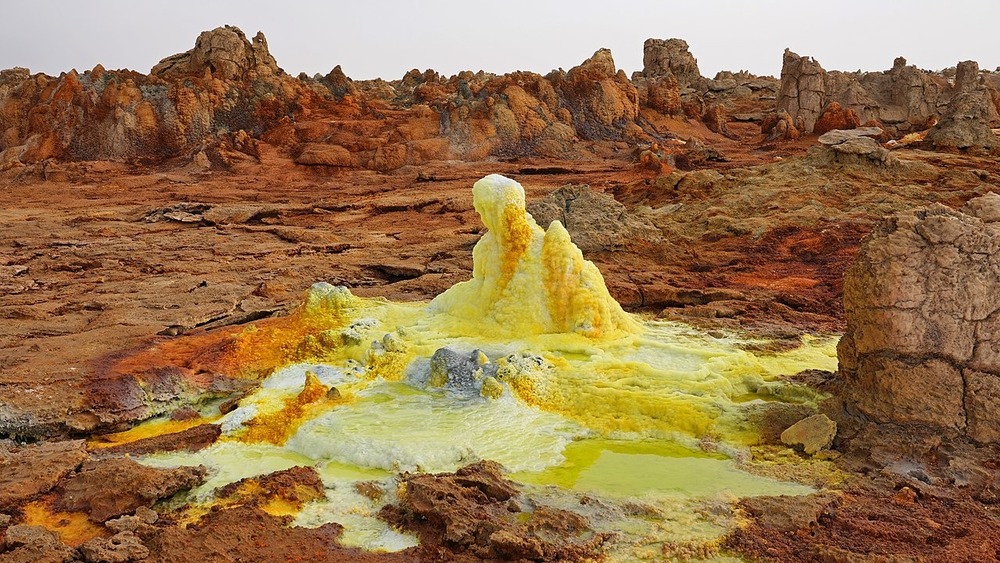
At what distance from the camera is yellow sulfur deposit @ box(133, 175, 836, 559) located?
369cm

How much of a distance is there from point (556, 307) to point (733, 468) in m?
1.97

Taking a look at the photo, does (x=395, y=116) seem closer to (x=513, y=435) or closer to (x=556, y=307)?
(x=556, y=307)

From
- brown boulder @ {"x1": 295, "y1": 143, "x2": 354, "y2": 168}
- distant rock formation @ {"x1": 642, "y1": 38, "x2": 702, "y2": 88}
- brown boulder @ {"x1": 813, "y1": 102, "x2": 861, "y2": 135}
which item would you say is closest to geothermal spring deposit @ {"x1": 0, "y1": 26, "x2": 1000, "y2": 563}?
brown boulder @ {"x1": 295, "y1": 143, "x2": 354, "y2": 168}

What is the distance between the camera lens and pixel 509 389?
449 cm

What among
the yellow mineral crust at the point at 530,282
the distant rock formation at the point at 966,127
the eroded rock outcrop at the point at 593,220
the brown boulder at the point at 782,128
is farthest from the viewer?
the brown boulder at the point at 782,128

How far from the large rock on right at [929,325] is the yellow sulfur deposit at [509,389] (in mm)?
639

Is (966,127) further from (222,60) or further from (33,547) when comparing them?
(222,60)

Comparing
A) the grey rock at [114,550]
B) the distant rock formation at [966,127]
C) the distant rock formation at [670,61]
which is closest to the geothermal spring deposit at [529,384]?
the grey rock at [114,550]

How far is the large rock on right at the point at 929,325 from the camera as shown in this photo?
12.0ft

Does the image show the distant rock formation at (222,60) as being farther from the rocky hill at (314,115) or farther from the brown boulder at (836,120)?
the brown boulder at (836,120)

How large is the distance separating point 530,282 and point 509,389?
1140mm

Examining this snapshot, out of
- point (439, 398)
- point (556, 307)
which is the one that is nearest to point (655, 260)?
point (556, 307)

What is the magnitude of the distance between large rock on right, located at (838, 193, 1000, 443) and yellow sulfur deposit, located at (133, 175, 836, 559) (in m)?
0.64

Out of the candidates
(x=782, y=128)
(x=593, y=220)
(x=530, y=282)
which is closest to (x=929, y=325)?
(x=530, y=282)
